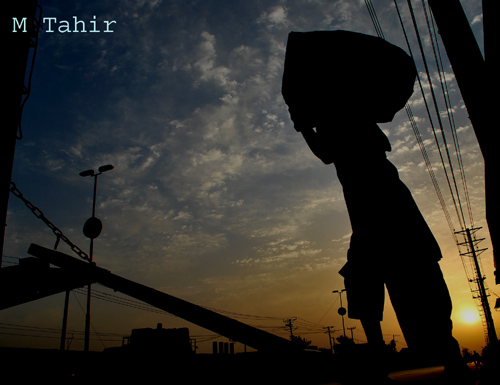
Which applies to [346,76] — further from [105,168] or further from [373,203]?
[105,168]

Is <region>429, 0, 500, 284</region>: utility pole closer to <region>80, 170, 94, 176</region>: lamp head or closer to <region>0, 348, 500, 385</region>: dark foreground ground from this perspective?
<region>0, 348, 500, 385</region>: dark foreground ground

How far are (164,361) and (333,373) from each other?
172 centimetres

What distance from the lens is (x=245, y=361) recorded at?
276cm

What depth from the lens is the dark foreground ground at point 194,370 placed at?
2.06 m

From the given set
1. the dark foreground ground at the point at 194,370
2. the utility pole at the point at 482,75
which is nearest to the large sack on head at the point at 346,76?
the utility pole at the point at 482,75

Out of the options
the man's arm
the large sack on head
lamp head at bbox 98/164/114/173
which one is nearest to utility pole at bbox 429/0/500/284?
the large sack on head

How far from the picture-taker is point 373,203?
5.38 ft

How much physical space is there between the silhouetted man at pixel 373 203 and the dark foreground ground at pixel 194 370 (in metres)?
0.29

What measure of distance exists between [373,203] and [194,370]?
251 centimetres

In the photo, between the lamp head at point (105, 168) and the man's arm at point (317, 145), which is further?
the lamp head at point (105, 168)

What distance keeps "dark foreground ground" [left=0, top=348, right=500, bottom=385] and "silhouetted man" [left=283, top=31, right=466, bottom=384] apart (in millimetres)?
286

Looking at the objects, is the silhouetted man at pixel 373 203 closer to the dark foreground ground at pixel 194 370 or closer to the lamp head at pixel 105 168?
the dark foreground ground at pixel 194 370

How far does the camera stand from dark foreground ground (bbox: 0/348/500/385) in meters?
2.06

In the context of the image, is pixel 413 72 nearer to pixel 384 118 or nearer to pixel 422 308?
pixel 384 118
